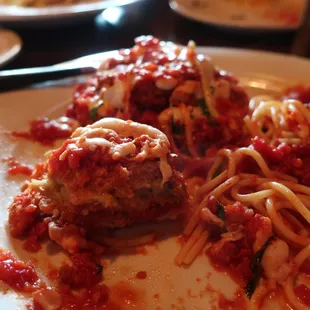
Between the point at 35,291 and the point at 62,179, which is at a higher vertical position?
the point at 62,179

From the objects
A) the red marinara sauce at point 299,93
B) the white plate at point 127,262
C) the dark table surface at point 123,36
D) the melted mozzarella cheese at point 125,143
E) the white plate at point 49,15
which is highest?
the melted mozzarella cheese at point 125,143

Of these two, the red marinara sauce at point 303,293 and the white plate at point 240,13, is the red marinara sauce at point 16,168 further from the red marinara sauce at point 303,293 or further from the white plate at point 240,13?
the white plate at point 240,13

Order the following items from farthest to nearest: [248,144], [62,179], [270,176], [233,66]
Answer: [233,66] → [248,144] → [270,176] → [62,179]

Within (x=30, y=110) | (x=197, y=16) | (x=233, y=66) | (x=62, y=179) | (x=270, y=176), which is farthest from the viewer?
(x=197, y=16)

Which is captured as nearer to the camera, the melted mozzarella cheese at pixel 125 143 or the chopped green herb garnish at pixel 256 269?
the chopped green herb garnish at pixel 256 269

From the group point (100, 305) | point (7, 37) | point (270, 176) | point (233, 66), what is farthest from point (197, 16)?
point (100, 305)

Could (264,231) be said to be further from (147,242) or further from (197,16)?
(197,16)

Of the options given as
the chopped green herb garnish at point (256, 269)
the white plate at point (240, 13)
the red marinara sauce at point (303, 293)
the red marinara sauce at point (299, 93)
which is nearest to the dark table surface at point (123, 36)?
the white plate at point (240, 13)

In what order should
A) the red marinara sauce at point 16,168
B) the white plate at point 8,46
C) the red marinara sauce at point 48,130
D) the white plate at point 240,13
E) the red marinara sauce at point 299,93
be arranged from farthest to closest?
the white plate at point 240,13, the white plate at point 8,46, the red marinara sauce at point 299,93, the red marinara sauce at point 48,130, the red marinara sauce at point 16,168
